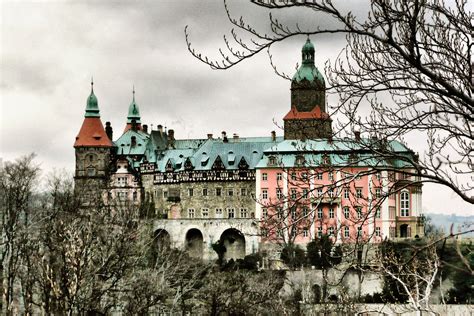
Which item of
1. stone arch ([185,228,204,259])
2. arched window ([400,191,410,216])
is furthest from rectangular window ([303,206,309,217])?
stone arch ([185,228,204,259])

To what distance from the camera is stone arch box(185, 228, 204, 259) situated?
6531cm

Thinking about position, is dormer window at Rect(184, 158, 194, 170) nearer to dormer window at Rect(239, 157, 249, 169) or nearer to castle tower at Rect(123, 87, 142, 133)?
dormer window at Rect(239, 157, 249, 169)

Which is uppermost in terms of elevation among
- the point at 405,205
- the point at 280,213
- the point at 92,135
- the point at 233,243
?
the point at 92,135

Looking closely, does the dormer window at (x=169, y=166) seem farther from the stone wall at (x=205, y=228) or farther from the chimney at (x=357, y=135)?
the chimney at (x=357, y=135)

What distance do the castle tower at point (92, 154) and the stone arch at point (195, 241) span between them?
9.69 m

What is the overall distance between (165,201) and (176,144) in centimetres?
906

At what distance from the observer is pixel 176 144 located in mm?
78000

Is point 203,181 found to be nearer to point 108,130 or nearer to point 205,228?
point 205,228

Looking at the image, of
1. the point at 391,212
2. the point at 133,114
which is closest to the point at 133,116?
the point at 133,114

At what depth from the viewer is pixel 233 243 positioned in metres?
64.8

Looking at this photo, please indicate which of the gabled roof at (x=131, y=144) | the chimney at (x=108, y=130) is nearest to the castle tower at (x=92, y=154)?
the gabled roof at (x=131, y=144)

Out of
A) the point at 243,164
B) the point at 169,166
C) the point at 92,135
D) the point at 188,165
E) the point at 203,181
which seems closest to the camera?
the point at 243,164

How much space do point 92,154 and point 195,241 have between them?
42.6 ft

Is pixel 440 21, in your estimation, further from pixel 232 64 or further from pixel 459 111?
pixel 232 64
